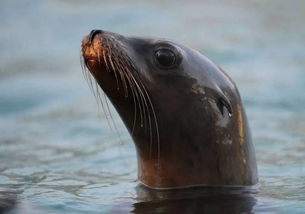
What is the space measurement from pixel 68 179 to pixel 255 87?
5.16 m

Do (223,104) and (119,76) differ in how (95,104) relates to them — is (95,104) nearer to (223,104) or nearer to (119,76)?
(223,104)

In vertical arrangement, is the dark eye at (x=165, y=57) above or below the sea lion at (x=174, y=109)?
above

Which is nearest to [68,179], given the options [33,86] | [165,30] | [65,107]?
[65,107]

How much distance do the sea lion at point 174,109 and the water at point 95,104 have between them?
7.7 inches

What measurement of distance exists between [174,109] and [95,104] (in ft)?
19.7

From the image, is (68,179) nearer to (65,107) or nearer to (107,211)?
(107,211)

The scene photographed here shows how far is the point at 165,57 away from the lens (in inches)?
272

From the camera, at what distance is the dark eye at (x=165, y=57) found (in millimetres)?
6887

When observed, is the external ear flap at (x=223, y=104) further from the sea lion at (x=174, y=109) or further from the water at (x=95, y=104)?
the water at (x=95, y=104)

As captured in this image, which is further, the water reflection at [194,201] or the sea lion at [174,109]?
the water reflection at [194,201]

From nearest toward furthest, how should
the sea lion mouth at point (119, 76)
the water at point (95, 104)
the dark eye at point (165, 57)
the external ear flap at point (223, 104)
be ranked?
the sea lion mouth at point (119, 76) → the dark eye at point (165, 57) → the external ear flap at point (223, 104) → the water at point (95, 104)

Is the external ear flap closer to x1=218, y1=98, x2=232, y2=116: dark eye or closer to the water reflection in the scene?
x1=218, y1=98, x2=232, y2=116: dark eye

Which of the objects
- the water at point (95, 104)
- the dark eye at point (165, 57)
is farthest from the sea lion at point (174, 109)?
the water at point (95, 104)

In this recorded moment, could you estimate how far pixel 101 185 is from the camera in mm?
8211
